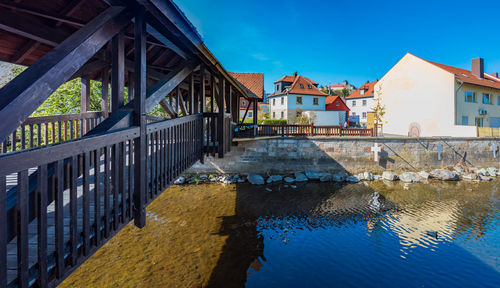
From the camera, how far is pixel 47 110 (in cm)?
1446

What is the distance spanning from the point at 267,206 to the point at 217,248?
3.97 m

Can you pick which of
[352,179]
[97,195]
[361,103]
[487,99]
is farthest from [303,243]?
[361,103]

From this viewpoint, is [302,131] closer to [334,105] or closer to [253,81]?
[253,81]

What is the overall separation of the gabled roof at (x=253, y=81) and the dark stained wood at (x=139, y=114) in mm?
16887

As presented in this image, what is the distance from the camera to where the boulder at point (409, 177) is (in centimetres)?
1550

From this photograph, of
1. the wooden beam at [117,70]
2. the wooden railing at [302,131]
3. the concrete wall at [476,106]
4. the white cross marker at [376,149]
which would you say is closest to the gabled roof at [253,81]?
the wooden railing at [302,131]

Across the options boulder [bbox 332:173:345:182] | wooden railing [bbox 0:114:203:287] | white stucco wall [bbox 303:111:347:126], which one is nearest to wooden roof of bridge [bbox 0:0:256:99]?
wooden railing [bbox 0:114:203:287]

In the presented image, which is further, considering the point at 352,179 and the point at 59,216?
the point at 352,179

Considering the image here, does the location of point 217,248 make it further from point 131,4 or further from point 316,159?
point 316,159

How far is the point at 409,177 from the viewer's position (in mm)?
15641

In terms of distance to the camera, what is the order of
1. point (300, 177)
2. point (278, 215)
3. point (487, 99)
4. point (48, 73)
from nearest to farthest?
point (48, 73), point (278, 215), point (300, 177), point (487, 99)

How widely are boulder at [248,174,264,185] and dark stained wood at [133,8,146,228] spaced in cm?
1073

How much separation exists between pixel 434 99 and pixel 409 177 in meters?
11.5

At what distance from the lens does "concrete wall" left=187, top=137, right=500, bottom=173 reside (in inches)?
604
